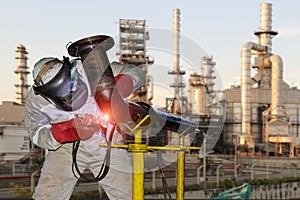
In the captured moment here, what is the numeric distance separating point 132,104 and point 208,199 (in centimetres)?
1549

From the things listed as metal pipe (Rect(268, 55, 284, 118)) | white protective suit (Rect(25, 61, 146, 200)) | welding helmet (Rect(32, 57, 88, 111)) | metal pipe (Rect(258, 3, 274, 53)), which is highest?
metal pipe (Rect(258, 3, 274, 53))

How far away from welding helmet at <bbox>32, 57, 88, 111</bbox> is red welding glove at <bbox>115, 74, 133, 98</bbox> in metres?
0.24

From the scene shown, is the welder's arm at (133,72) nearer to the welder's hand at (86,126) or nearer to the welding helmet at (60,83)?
the welding helmet at (60,83)

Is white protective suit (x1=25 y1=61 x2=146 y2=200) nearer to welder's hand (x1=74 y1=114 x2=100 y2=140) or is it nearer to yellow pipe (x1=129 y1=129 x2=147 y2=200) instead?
welder's hand (x1=74 y1=114 x2=100 y2=140)

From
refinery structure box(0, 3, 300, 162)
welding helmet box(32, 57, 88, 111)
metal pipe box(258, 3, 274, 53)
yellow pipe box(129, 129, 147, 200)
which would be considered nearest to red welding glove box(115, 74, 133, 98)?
welding helmet box(32, 57, 88, 111)

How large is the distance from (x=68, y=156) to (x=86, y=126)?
2.74 ft

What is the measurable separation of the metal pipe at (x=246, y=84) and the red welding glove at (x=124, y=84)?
3581 centimetres

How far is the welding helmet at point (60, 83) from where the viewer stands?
9.01ft

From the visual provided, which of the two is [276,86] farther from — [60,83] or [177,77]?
[60,83]

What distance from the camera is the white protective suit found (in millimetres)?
3234

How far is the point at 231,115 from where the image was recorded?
142 feet

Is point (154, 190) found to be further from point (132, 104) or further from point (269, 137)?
point (269, 137)

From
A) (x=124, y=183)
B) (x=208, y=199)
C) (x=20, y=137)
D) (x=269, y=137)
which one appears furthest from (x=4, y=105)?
(x=124, y=183)

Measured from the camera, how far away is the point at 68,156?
3.45m
